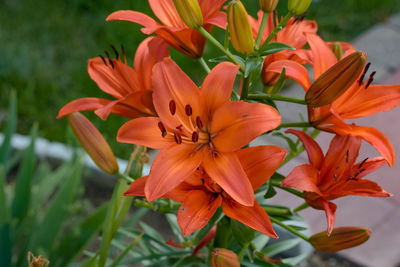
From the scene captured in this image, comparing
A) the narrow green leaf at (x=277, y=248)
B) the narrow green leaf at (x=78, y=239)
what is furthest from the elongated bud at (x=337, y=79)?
the narrow green leaf at (x=78, y=239)

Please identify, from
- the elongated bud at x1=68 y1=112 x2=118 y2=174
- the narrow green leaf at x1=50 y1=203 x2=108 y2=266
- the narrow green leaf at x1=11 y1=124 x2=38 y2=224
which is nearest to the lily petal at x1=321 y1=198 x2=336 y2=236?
the elongated bud at x1=68 y1=112 x2=118 y2=174

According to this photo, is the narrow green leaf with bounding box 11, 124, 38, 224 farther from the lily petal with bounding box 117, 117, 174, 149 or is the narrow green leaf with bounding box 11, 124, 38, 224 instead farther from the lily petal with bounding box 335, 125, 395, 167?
the lily petal with bounding box 335, 125, 395, 167

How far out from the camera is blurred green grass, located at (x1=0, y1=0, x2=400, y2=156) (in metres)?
1.95

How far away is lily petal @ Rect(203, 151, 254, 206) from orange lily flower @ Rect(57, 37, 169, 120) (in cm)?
16

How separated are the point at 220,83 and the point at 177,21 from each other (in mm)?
157

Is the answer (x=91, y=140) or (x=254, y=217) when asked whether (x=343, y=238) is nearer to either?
(x=254, y=217)

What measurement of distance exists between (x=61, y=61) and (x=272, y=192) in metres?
1.73

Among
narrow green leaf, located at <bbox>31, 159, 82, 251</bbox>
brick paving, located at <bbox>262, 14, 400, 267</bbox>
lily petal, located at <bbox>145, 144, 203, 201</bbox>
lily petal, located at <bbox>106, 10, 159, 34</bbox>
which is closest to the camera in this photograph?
lily petal, located at <bbox>145, 144, 203, 201</bbox>

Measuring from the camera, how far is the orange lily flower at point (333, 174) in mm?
641

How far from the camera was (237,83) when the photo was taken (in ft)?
6.84

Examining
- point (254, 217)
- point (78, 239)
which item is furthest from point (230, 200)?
point (78, 239)

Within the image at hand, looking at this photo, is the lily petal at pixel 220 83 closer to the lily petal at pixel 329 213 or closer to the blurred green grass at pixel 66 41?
the lily petal at pixel 329 213

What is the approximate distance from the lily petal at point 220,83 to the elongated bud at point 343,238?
0.27 m

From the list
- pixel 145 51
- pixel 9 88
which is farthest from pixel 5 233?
pixel 9 88
